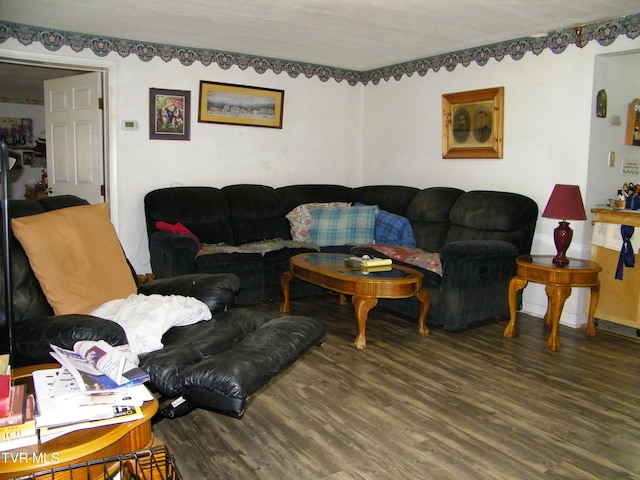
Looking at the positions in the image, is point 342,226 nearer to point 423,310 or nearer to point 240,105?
point 423,310

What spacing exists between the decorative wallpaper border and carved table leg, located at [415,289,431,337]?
7.22 feet

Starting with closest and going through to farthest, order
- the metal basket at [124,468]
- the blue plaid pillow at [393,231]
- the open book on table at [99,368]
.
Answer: the metal basket at [124,468] → the open book on table at [99,368] → the blue plaid pillow at [393,231]

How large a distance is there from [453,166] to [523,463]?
→ 3.37m

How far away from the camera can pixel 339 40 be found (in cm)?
466

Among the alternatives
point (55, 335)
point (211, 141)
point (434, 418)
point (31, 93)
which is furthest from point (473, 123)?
point (31, 93)

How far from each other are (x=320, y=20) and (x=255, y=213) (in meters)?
1.88

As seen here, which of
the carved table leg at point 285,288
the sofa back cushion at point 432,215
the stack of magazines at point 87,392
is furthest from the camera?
the sofa back cushion at point 432,215

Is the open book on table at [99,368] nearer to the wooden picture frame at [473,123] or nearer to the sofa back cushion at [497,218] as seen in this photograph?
the sofa back cushion at [497,218]

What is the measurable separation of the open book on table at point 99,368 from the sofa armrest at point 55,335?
152 millimetres

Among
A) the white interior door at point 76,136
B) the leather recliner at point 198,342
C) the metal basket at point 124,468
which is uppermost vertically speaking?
the white interior door at point 76,136

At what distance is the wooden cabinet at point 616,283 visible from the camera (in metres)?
3.95

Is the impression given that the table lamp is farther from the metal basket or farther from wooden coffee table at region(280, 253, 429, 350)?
the metal basket

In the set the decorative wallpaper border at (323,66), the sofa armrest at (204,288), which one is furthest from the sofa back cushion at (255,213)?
the sofa armrest at (204,288)

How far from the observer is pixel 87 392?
5.27 ft
